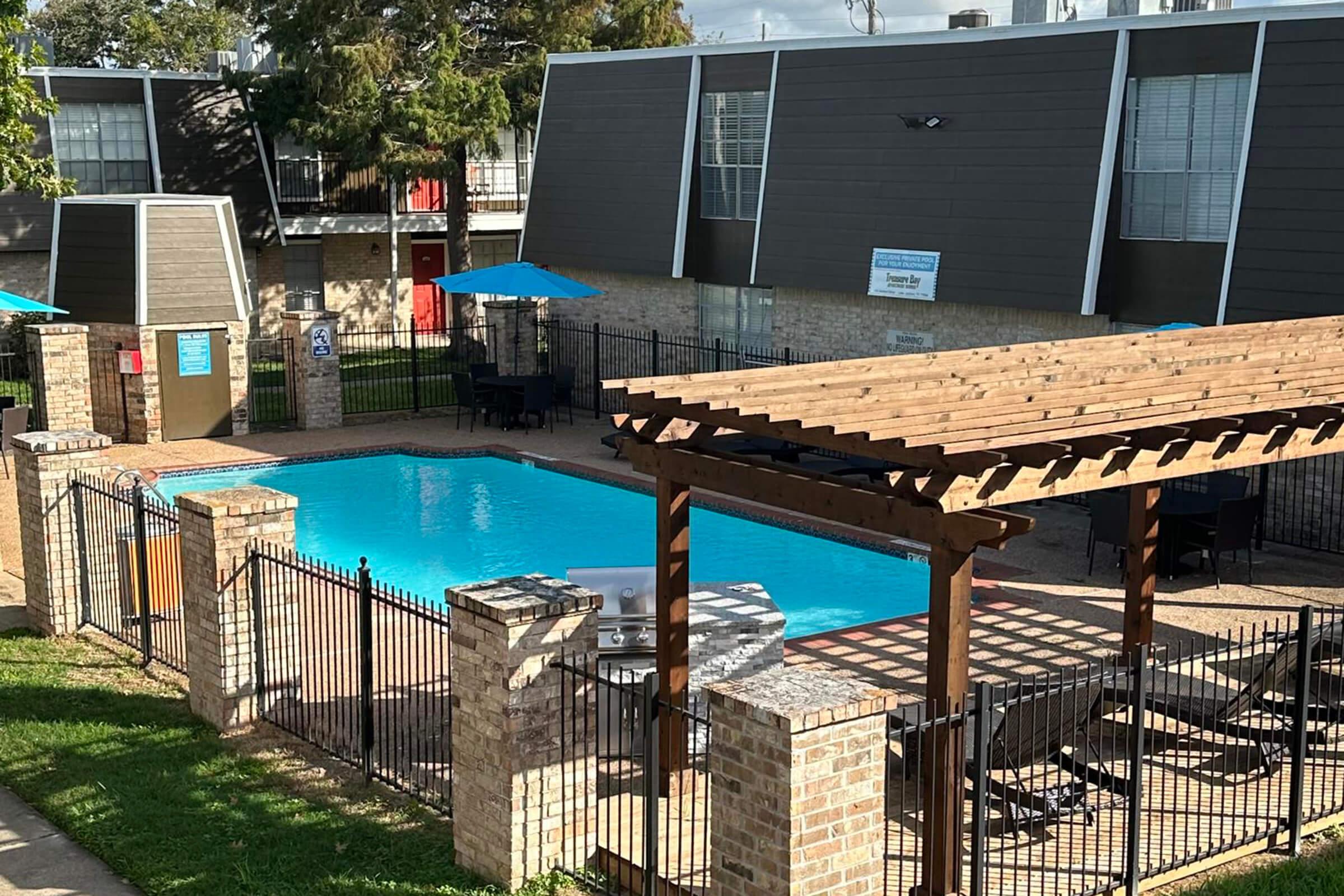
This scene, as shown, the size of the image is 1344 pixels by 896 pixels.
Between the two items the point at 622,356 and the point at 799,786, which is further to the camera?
the point at 622,356

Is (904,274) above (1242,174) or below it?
below

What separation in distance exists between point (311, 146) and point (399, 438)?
39.1ft

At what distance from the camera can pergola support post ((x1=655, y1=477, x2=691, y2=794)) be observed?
9.88 meters

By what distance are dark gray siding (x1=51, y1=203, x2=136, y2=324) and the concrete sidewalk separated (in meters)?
15.4

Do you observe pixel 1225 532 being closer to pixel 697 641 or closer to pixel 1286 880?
pixel 697 641

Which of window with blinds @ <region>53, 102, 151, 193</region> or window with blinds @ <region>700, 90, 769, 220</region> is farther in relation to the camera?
window with blinds @ <region>53, 102, 151, 193</region>

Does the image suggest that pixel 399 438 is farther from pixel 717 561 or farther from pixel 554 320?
pixel 717 561

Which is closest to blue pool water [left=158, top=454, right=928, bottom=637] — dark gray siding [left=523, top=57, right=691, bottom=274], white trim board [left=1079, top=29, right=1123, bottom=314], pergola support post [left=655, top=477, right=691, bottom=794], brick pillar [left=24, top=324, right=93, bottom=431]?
brick pillar [left=24, top=324, right=93, bottom=431]

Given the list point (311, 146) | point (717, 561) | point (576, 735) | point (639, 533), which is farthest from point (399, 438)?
point (576, 735)

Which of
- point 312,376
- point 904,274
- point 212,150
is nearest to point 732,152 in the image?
point 904,274

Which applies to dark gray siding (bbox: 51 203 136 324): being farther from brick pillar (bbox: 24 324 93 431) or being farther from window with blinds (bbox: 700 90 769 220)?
window with blinds (bbox: 700 90 769 220)

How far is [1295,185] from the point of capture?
1820 centimetres

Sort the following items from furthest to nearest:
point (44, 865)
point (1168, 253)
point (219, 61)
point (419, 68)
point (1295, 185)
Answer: point (219, 61) < point (419, 68) < point (1168, 253) < point (1295, 185) < point (44, 865)

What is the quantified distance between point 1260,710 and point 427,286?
1327 inches
